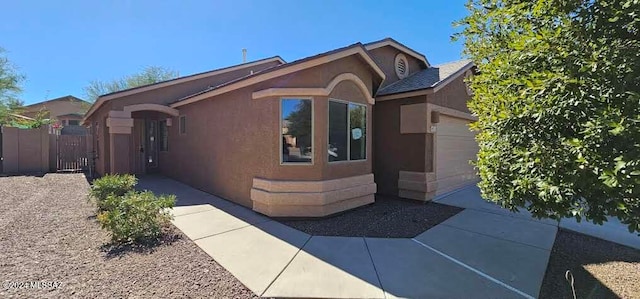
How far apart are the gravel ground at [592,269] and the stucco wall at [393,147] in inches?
157

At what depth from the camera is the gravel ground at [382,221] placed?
19.4 ft

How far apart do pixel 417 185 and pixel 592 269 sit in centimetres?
461

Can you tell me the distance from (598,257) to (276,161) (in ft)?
20.6

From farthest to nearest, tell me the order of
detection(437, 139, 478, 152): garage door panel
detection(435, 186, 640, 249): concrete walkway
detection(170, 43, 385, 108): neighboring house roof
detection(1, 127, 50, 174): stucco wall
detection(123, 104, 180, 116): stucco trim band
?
detection(1, 127, 50, 174): stucco wall → detection(123, 104, 180, 116): stucco trim band → detection(437, 139, 478, 152): garage door panel → detection(170, 43, 385, 108): neighboring house roof → detection(435, 186, 640, 249): concrete walkway

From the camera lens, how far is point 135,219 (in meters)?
5.21

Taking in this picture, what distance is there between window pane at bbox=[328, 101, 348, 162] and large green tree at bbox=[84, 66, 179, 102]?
85.9ft

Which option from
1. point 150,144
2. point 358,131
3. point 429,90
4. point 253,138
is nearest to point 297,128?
point 253,138

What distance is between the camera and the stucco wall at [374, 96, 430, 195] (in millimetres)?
8844

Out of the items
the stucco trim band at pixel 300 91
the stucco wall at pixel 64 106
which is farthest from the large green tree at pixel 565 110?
the stucco wall at pixel 64 106

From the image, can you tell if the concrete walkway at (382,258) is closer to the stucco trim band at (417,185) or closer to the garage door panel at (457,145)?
the stucco trim band at (417,185)

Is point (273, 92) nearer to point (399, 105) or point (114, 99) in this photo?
point (399, 105)

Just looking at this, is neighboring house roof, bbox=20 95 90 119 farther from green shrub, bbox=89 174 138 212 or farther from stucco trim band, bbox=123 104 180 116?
green shrub, bbox=89 174 138 212

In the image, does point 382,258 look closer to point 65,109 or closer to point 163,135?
point 163,135

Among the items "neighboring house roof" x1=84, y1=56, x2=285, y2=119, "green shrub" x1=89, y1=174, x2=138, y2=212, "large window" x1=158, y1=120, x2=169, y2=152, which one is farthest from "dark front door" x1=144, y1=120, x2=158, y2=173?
"green shrub" x1=89, y1=174, x2=138, y2=212
